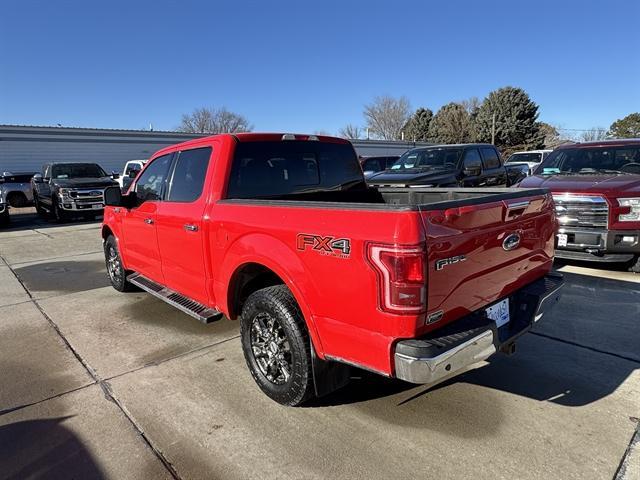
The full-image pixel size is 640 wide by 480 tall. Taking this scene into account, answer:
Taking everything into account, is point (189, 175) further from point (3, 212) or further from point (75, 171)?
point (75, 171)

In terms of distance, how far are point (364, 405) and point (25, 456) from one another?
219cm

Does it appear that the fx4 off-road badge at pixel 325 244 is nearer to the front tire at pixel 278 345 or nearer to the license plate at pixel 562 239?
the front tire at pixel 278 345

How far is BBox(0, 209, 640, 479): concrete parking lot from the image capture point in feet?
8.38

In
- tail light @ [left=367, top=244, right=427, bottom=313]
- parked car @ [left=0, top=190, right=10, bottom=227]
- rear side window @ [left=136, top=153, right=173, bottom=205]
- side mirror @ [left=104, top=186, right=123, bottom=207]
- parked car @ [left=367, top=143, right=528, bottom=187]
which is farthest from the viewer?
parked car @ [left=0, top=190, right=10, bottom=227]

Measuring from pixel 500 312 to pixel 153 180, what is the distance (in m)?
3.74

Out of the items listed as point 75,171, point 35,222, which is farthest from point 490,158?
point 35,222

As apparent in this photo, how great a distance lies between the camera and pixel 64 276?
7.46 meters

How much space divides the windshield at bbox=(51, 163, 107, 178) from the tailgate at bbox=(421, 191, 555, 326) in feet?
52.4

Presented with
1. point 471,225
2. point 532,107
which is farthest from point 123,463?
point 532,107

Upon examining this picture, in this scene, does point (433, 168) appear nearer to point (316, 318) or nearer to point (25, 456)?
point (316, 318)

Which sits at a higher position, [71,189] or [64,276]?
[71,189]

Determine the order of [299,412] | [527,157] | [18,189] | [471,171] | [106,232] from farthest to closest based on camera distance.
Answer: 1. [527,157]
2. [18,189]
3. [471,171]
4. [106,232]
5. [299,412]

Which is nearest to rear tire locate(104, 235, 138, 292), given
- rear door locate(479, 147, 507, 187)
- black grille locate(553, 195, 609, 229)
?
black grille locate(553, 195, 609, 229)

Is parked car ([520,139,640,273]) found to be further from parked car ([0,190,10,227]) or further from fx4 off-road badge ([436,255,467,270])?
parked car ([0,190,10,227])
